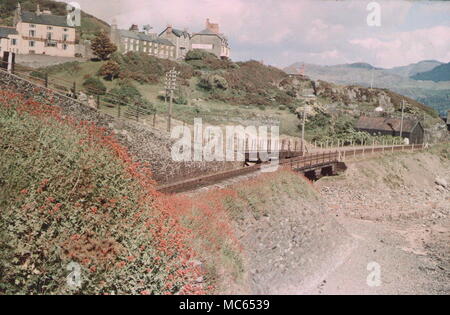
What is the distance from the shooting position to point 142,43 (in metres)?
73.2

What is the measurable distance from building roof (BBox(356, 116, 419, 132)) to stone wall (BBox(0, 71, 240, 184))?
130 feet

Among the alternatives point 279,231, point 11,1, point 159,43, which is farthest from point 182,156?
point 11,1

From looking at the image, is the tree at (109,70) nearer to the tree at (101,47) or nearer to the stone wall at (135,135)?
the tree at (101,47)

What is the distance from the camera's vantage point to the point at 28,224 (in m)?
8.67

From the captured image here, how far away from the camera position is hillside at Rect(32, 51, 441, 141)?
1890 inches

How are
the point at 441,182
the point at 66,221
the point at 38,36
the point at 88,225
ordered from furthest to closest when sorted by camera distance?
the point at 38,36 → the point at 441,182 → the point at 88,225 → the point at 66,221

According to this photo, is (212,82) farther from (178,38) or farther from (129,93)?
(178,38)

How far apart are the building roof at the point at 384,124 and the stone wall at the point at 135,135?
39.7m

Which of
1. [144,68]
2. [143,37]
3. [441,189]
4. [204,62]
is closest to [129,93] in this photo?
[144,68]

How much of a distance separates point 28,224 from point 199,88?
51.4 meters

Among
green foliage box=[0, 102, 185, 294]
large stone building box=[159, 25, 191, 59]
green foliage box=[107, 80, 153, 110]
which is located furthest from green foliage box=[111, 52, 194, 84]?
green foliage box=[0, 102, 185, 294]

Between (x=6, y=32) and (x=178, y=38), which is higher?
(x=178, y=38)

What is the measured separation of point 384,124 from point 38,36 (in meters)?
52.6

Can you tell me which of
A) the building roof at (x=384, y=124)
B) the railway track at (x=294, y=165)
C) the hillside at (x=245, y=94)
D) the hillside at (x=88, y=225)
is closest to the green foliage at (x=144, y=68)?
the hillside at (x=245, y=94)
